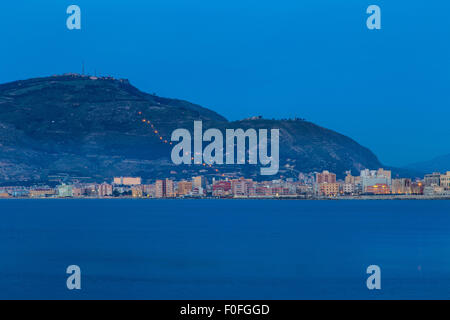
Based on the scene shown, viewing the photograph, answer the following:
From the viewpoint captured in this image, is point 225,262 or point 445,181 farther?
point 445,181

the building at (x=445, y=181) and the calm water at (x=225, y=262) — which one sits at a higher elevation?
the building at (x=445, y=181)

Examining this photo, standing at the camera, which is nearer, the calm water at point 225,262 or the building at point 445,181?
the calm water at point 225,262

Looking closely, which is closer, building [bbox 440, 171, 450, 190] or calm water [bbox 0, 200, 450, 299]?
calm water [bbox 0, 200, 450, 299]

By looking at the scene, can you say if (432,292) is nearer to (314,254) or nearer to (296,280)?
(296,280)

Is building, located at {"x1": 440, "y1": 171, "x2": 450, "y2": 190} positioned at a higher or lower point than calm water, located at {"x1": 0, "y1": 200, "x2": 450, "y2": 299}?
higher

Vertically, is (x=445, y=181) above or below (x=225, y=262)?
above

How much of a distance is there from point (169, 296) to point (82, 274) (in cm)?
860

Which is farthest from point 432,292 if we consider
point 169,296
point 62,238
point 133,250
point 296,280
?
point 62,238

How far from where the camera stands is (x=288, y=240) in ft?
194

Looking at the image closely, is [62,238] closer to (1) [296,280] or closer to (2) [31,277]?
(2) [31,277]
